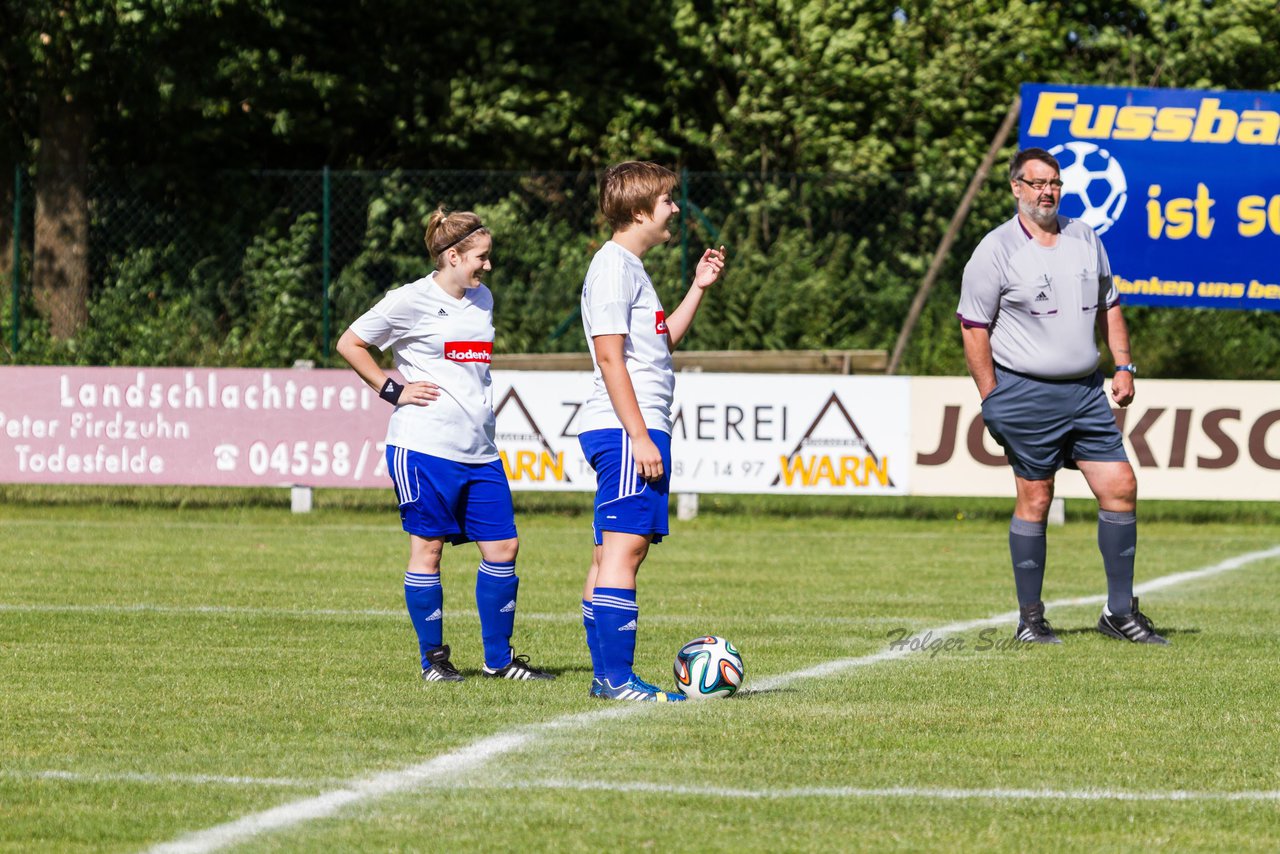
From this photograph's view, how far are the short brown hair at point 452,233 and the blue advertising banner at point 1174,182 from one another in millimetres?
10901

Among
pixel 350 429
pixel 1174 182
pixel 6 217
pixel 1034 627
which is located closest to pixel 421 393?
pixel 1034 627

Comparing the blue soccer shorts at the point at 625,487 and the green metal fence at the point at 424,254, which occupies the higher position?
the green metal fence at the point at 424,254

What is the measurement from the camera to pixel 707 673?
6.26 meters

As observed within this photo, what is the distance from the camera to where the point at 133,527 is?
14.1 meters

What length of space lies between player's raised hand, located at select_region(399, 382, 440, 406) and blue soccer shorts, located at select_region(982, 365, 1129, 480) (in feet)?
7.94

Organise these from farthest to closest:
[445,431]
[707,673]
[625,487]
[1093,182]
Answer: [1093,182]
[445,431]
[707,673]
[625,487]

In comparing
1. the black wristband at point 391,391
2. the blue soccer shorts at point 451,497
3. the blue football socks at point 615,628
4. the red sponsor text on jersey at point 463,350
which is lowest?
the blue football socks at point 615,628

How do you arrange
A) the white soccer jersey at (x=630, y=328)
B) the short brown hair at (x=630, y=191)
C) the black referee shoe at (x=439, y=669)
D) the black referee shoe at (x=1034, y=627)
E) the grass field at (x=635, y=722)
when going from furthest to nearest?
the black referee shoe at (x=1034, y=627) → the black referee shoe at (x=439, y=669) → the short brown hair at (x=630, y=191) → the white soccer jersey at (x=630, y=328) → the grass field at (x=635, y=722)

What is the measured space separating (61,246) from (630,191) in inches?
542

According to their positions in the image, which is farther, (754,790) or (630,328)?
(630,328)

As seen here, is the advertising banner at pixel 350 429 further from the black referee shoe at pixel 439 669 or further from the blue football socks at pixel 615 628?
the blue football socks at pixel 615 628

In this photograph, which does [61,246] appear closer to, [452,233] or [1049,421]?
[452,233]

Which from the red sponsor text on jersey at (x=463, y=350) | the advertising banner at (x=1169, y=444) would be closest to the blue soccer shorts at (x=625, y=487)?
the red sponsor text on jersey at (x=463, y=350)

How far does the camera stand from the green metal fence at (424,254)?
60.7 feet
